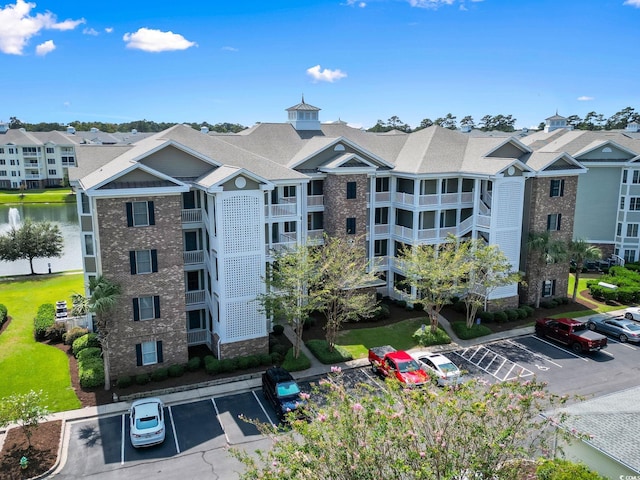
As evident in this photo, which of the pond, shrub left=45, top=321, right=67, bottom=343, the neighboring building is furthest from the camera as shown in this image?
the pond

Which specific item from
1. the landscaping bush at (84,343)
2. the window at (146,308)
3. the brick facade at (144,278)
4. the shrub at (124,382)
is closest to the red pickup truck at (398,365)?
the brick facade at (144,278)

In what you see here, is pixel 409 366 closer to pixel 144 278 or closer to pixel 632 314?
pixel 144 278

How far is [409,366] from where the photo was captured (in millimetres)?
26062

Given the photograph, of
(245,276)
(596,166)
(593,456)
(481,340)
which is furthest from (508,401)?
(596,166)

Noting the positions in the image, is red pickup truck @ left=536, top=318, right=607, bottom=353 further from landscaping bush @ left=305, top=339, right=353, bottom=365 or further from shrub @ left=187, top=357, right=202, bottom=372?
shrub @ left=187, top=357, right=202, bottom=372

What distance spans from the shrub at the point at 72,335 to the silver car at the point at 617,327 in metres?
32.8

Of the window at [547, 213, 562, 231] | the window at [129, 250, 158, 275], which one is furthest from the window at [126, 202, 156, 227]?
the window at [547, 213, 562, 231]

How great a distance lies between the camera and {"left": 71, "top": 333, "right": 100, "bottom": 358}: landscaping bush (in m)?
29.0

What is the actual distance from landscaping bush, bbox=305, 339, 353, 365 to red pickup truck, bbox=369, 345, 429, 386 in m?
1.83

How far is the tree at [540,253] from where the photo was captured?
120ft

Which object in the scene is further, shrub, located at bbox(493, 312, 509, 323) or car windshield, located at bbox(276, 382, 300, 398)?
shrub, located at bbox(493, 312, 509, 323)

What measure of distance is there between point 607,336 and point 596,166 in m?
20.1

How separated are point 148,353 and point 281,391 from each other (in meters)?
8.30

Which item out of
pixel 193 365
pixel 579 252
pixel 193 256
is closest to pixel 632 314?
pixel 579 252
